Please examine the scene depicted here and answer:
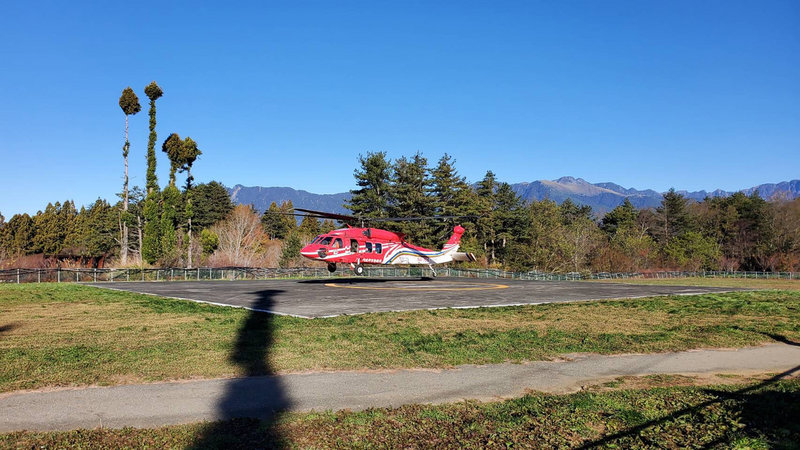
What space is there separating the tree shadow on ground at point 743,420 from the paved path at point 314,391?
5.67 feet

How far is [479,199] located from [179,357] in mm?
78043

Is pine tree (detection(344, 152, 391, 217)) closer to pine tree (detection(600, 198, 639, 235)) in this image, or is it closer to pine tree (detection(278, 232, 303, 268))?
pine tree (detection(278, 232, 303, 268))

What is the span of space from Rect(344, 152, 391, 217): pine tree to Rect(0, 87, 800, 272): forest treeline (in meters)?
0.16

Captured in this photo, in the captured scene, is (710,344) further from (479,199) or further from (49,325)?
(479,199)

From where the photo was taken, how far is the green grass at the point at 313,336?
345 inches

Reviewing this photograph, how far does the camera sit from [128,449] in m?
5.12

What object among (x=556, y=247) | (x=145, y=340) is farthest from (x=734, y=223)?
(x=145, y=340)

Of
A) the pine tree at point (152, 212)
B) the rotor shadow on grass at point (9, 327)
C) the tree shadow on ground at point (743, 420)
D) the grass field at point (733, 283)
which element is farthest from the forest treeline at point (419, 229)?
the tree shadow on ground at point (743, 420)

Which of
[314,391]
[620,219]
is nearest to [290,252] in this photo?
[314,391]

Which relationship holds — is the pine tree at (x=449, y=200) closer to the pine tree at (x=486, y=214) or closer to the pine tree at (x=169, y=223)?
the pine tree at (x=486, y=214)

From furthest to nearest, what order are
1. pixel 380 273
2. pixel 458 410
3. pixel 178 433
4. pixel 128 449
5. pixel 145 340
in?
pixel 380 273
pixel 145 340
pixel 458 410
pixel 178 433
pixel 128 449

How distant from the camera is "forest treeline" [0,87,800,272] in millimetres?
61156

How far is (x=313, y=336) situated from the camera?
468 inches

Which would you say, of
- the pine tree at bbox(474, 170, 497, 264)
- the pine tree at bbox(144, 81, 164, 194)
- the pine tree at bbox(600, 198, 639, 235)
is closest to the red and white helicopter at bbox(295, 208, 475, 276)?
the pine tree at bbox(144, 81, 164, 194)
